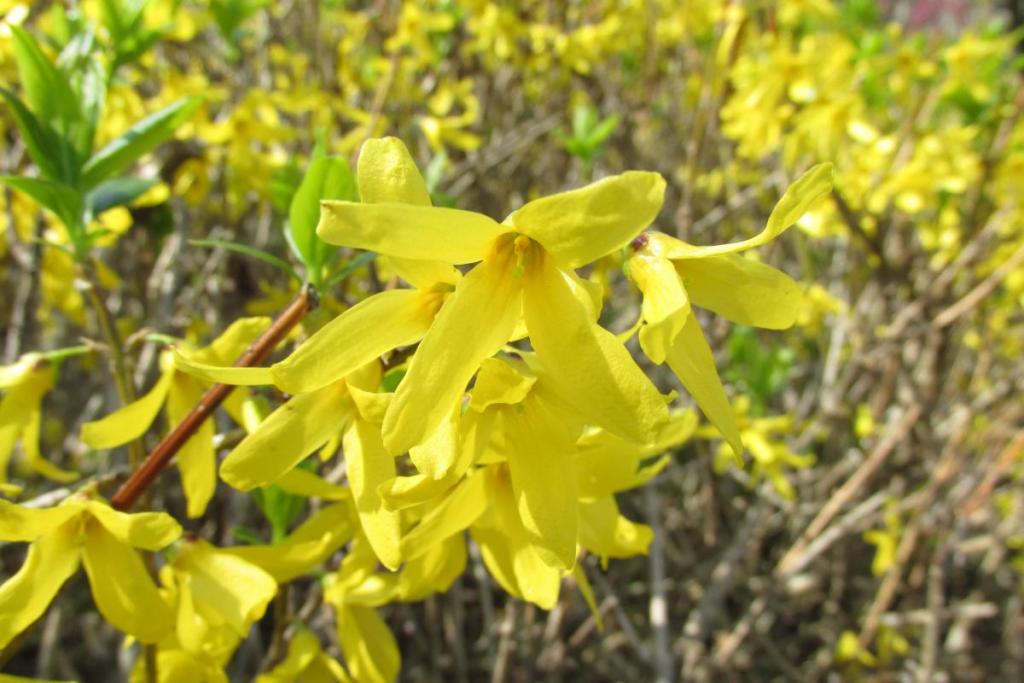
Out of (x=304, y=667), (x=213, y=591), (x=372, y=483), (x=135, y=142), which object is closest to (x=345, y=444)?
(x=372, y=483)

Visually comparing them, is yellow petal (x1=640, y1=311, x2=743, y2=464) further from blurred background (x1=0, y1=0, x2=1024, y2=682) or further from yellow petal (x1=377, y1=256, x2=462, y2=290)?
blurred background (x1=0, y1=0, x2=1024, y2=682)

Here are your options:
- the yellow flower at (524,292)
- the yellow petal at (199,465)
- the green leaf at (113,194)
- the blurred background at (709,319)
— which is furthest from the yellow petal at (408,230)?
the blurred background at (709,319)

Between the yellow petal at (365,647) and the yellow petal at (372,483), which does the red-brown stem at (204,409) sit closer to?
the yellow petal at (372,483)

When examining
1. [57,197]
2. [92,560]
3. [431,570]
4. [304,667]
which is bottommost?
[304,667]

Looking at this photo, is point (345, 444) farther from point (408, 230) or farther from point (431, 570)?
point (408, 230)

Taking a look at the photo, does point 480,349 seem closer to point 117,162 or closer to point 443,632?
point 117,162

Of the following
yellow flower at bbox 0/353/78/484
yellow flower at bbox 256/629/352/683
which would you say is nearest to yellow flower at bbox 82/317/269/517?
yellow flower at bbox 0/353/78/484
